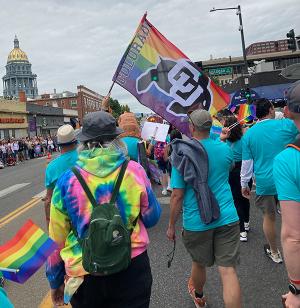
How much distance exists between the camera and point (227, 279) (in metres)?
3.40

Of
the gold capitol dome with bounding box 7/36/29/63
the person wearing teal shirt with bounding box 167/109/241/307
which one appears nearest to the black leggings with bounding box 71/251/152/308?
the person wearing teal shirt with bounding box 167/109/241/307

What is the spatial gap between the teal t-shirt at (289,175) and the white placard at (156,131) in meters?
5.31

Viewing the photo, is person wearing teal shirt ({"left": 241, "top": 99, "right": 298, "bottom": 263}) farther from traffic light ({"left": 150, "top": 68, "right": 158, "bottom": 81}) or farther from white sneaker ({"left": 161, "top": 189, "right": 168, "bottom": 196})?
white sneaker ({"left": 161, "top": 189, "right": 168, "bottom": 196})

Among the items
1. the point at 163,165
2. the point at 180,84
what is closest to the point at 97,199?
the point at 180,84

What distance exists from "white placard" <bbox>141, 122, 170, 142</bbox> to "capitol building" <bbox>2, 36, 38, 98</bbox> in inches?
6321

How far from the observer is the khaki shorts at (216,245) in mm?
3494

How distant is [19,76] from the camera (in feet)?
531

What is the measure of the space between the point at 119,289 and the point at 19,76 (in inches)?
6650

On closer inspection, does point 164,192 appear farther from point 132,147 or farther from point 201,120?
point 201,120

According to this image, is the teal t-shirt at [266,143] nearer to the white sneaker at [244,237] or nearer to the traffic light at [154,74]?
the white sneaker at [244,237]

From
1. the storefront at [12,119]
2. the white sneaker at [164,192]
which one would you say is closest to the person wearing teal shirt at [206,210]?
the white sneaker at [164,192]

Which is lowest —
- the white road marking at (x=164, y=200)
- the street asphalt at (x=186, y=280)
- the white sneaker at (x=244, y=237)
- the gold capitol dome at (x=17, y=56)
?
the street asphalt at (x=186, y=280)

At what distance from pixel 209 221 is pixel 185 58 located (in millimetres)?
2872

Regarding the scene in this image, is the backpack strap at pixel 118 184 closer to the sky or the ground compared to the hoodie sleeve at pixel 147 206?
closer to the sky
